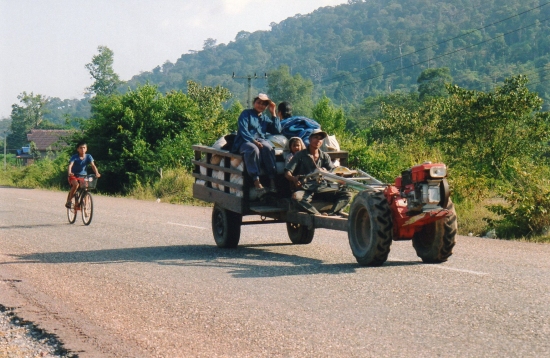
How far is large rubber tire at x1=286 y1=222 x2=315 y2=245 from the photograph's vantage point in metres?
13.0

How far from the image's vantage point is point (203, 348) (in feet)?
20.7

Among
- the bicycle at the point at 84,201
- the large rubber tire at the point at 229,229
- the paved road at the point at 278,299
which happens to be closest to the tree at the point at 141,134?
the bicycle at the point at 84,201

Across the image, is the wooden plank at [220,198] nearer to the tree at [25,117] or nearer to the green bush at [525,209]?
the green bush at [525,209]

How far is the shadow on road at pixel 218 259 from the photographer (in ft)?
32.8

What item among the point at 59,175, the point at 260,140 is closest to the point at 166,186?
the point at 59,175

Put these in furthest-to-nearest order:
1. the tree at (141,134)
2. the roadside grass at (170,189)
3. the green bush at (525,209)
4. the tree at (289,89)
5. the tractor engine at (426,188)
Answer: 1. the tree at (289,89)
2. the tree at (141,134)
3. the roadside grass at (170,189)
4. the green bush at (525,209)
5. the tractor engine at (426,188)

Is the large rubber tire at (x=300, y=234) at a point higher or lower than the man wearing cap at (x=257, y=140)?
lower

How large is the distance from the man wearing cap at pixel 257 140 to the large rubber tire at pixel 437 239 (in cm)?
234

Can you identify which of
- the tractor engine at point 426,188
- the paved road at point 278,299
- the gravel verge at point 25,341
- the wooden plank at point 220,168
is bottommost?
the gravel verge at point 25,341

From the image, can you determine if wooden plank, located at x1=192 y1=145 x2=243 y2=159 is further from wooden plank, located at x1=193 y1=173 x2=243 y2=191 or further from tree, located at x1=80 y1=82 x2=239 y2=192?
tree, located at x1=80 y1=82 x2=239 y2=192

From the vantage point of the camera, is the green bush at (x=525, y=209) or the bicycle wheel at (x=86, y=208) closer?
the green bush at (x=525, y=209)

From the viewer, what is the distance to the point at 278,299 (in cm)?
810

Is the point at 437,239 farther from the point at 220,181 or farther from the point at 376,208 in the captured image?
the point at 220,181

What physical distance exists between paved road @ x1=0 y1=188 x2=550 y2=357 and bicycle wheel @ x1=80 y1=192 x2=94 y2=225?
13.4 ft
